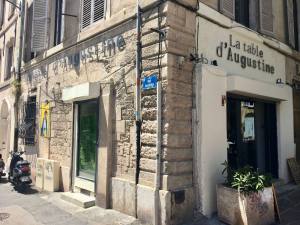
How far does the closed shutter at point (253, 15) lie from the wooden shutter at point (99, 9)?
3.65m

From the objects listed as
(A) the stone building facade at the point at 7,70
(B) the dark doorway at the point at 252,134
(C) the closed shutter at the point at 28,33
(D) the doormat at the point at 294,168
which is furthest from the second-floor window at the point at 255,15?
(A) the stone building facade at the point at 7,70

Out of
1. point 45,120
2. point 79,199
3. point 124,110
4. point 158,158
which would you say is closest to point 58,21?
point 45,120

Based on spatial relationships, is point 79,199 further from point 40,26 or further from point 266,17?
point 266,17

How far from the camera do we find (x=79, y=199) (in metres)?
6.86

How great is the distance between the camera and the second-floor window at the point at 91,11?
23.8 feet

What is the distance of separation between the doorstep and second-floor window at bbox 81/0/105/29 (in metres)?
3.98

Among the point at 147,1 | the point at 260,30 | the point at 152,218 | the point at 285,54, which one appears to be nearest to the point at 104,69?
the point at 147,1

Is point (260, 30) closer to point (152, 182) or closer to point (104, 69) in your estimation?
point (104, 69)

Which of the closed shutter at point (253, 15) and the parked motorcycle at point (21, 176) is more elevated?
the closed shutter at point (253, 15)

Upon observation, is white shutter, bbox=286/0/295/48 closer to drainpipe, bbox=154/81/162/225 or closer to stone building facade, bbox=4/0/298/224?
stone building facade, bbox=4/0/298/224

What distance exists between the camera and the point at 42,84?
31.5ft

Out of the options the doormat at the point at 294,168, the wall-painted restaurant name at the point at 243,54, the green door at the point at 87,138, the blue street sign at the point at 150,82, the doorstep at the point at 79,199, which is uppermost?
the wall-painted restaurant name at the point at 243,54

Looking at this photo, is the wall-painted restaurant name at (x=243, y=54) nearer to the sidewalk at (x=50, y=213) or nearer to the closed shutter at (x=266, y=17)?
the closed shutter at (x=266, y=17)

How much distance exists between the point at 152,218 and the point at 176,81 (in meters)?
2.33
